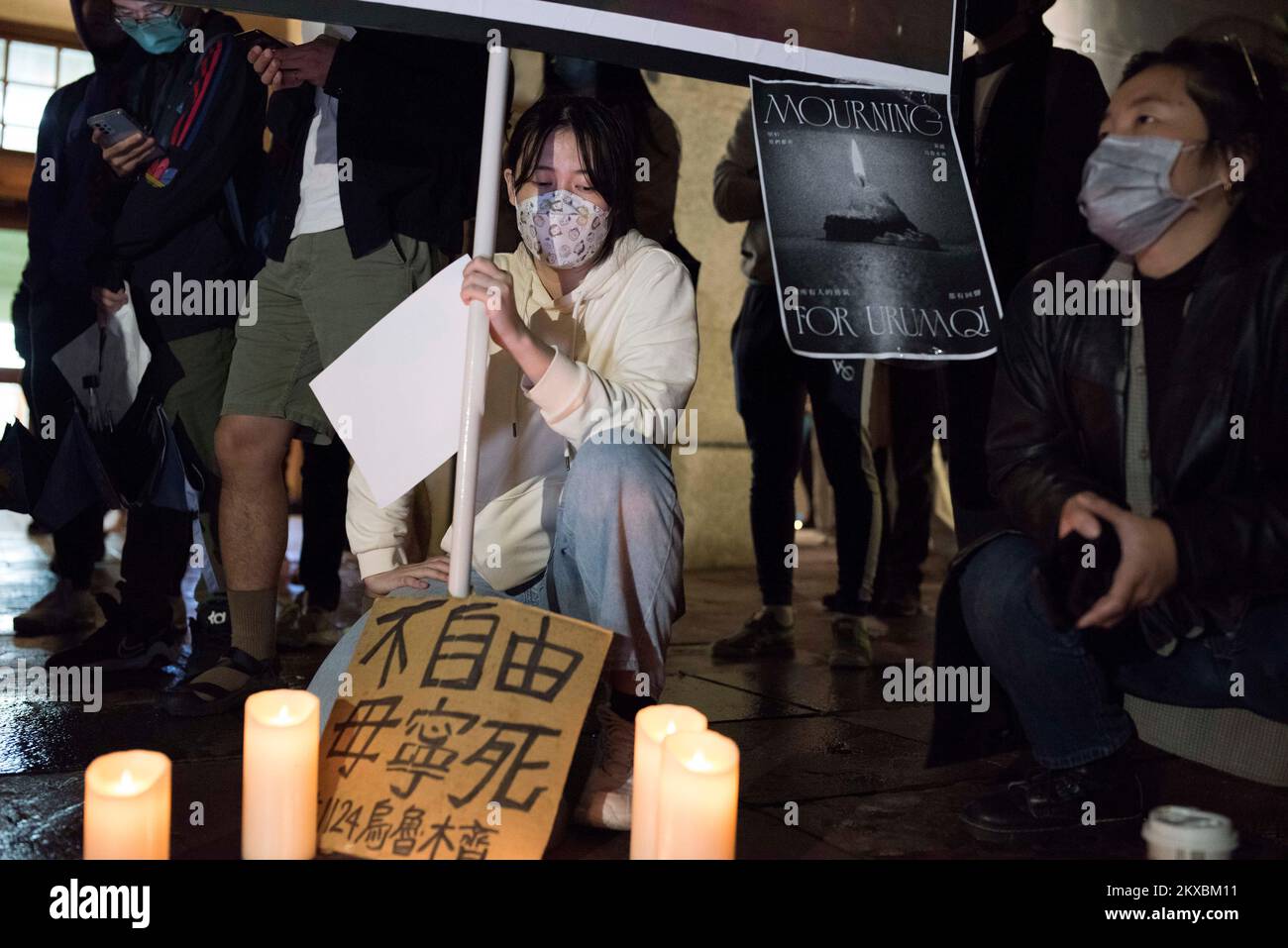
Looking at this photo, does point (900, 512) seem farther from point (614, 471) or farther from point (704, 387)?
point (614, 471)

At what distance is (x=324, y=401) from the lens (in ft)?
6.42

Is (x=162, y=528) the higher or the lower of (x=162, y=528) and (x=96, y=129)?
the lower

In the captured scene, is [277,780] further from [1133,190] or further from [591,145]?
[1133,190]

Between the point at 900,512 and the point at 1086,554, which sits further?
the point at 900,512

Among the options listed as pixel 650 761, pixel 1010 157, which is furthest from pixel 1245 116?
pixel 650 761

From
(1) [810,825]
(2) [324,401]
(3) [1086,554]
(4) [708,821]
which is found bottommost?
(1) [810,825]

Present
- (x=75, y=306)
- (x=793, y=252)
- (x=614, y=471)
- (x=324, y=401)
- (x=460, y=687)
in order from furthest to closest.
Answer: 1. (x=75, y=306)
2. (x=793, y=252)
3. (x=324, y=401)
4. (x=614, y=471)
5. (x=460, y=687)

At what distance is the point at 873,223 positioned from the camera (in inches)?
86.0

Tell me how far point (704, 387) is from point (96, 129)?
315 cm

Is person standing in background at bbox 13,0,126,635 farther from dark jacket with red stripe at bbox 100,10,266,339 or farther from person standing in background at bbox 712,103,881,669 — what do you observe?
person standing in background at bbox 712,103,881,669

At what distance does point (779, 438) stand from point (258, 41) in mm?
1671

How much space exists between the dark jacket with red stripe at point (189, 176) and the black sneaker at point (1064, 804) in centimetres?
192

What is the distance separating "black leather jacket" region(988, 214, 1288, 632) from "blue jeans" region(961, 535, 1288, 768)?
0.17ft
